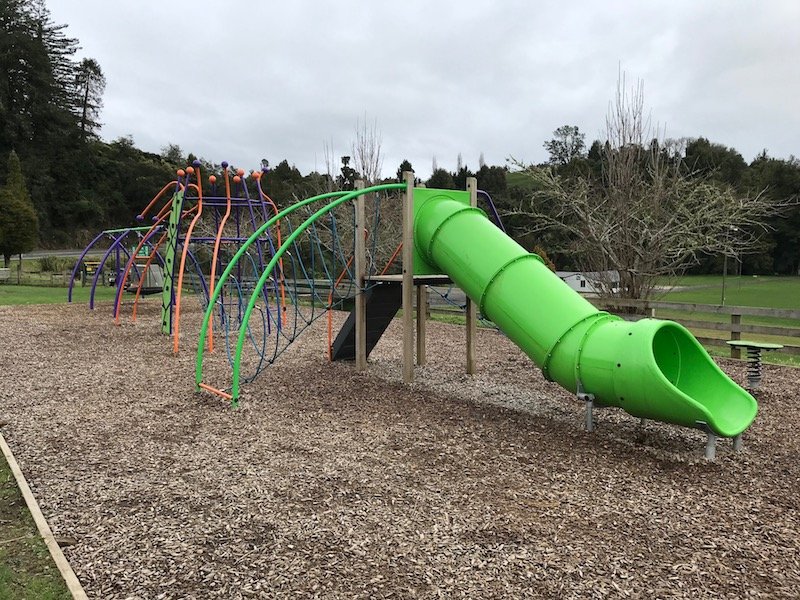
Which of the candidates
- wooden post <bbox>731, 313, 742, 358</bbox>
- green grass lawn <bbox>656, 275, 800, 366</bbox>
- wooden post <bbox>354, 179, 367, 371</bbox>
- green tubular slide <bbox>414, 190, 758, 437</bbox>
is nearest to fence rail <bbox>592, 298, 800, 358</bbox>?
wooden post <bbox>731, 313, 742, 358</bbox>

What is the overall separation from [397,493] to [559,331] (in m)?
2.41

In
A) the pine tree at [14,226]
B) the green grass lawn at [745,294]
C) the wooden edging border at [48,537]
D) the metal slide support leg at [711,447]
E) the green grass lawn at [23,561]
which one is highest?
the pine tree at [14,226]

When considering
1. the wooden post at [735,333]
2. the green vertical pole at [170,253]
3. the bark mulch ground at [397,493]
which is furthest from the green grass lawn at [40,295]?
the wooden post at [735,333]

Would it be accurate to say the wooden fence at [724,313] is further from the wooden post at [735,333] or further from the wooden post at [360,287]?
the wooden post at [360,287]

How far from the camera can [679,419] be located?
197 inches

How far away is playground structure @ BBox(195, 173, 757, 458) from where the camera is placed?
201 inches

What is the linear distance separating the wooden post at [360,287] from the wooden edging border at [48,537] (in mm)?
4772

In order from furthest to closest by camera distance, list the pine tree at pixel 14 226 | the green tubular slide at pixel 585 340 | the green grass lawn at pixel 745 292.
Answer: the pine tree at pixel 14 226 → the green grass lawn at pixel 745 292 → the green tubular slide at pixel 585 340

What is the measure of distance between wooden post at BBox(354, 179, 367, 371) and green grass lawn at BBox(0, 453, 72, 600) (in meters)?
5.18

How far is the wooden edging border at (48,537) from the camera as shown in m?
3.09

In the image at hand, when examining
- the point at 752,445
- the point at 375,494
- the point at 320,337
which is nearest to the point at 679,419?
the point at 752,445

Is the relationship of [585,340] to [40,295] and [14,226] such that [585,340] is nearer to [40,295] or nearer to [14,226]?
[40,295]

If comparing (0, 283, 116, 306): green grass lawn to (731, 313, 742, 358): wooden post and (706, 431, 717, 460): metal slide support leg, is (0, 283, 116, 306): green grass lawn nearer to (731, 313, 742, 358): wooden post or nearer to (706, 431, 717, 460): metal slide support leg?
(731, 313, 742, 358): wooden post

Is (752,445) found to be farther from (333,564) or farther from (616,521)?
(333,564)
